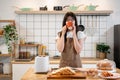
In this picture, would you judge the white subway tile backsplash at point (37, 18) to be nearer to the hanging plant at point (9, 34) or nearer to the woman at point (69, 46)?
the hanging plant at point (9, 34)

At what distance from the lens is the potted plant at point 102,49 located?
387 centimetres

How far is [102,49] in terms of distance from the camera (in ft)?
12.7

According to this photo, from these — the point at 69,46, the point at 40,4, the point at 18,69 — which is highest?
the point at 40,4

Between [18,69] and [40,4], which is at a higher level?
[40,4]

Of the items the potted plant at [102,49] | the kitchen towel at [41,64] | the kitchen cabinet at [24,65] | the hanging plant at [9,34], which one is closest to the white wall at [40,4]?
the hanging plant at [9,34]

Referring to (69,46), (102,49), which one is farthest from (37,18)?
(69,46)

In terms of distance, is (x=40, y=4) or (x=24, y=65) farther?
(x=40, y=4)

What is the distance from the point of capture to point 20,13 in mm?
3951

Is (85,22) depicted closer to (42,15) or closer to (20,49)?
(42,15)

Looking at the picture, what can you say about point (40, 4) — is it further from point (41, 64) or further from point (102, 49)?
point (41, 64)

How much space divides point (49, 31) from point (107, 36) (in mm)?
1056

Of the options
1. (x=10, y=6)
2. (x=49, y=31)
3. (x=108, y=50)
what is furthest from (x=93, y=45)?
(x=10, y=6)

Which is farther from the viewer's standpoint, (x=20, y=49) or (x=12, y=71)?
(x=20, y=49)

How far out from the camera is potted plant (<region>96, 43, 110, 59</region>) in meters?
3.87
